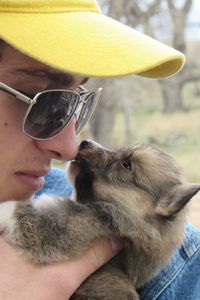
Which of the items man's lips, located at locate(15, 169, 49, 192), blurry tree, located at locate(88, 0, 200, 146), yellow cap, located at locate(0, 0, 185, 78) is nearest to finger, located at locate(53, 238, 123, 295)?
man's lips, located at locate(15, 169, 49, 192)

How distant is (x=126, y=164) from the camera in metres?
2.58

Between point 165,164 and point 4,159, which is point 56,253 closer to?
point 4,159

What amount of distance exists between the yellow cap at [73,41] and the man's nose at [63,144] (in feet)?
1.69

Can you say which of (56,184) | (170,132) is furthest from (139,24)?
(56,184)

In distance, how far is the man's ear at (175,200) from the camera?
7.60ft

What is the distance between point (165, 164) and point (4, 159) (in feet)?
2.78

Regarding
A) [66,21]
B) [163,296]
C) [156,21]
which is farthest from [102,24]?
[156,21]

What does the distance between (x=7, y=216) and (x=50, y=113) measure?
496mm

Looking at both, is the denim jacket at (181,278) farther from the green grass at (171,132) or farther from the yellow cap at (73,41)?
the green grass at (171,132)

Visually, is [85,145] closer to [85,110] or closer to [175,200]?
[85,110]

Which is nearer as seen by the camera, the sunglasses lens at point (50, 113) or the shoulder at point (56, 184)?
the sunglasses lens at point (50, 113)

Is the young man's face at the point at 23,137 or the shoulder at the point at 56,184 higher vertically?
the young man's face at the point at 23,137

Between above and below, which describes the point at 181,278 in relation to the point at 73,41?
below

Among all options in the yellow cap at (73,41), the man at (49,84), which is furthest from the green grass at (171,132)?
the yellow cap at (73,41)
